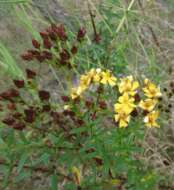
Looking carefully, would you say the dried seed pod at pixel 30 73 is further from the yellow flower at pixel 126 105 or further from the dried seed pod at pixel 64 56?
the yellow flower at pixel 126 105

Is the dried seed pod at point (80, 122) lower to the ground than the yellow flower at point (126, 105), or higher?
lower

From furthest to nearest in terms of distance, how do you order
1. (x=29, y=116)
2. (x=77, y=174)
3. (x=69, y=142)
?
(x=77, y=174)
(x=69, y=142)
(x=29, y=116)

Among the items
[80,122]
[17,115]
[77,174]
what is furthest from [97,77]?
[77,174]

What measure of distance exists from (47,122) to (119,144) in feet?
0.67

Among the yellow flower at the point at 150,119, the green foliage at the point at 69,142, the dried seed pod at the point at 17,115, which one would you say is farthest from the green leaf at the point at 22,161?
the yellow flower at the point at 150,119

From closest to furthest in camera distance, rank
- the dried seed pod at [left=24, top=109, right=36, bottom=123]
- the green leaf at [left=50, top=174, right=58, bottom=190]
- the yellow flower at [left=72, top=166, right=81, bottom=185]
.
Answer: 1. the dried seed pod at [left=24, top=109, right=36, bottom=123]
2. the green leaf at [left=50, top=174, right=58, bottom=190]
3. the yellow flower at [left=72, top=166, right=81, bottom=185]

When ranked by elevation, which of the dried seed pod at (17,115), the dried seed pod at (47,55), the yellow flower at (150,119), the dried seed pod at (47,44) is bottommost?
the dried seed pod at (17,115)

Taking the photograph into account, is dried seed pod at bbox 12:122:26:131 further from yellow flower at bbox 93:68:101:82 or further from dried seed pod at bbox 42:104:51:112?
yellow flower at bbox 93:68:101:82

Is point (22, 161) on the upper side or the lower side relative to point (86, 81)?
lower

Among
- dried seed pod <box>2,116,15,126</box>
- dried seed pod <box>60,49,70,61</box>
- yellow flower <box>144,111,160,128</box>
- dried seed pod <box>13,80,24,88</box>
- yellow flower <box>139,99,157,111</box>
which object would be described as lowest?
dried seed pod <box>2,116,15,126</box>

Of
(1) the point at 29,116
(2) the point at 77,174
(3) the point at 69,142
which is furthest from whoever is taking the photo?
(2) the point at 77,174

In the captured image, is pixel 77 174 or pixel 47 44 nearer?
pixel 47 44

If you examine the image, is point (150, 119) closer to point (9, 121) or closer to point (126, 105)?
point (126, 105)

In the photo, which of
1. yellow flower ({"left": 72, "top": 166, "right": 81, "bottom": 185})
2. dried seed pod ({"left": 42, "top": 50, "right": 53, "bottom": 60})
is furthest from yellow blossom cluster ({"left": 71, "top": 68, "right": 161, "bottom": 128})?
yellow flower ({"left": 72, "top": 166, "right": 81, "bottom": 185})
